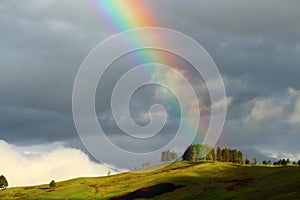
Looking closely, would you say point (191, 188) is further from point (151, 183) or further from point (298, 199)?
point (298, 199)

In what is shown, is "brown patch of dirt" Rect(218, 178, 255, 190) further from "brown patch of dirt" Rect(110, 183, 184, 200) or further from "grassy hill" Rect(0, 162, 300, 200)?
"brown patch of dirt" Rect(110, 183, 184, 200)

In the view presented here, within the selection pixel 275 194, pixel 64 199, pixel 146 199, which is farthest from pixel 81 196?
pixel 275 194

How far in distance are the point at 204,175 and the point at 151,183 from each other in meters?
22.5

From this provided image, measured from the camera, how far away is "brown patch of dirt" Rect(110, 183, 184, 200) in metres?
171

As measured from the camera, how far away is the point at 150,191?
176750 mm

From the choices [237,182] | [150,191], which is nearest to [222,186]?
[237,182]

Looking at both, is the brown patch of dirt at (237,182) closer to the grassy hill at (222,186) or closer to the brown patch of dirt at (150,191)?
the grassy hill at (222,186)

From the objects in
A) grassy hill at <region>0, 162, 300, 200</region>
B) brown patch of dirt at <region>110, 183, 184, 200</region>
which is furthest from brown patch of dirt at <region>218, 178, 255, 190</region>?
brown patch of dirt at <region>110, 183, 184, 200</region>

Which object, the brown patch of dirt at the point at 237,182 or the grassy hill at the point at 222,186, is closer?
the grassy hill at the point at 222,186

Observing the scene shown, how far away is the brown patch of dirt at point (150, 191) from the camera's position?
171212 mm

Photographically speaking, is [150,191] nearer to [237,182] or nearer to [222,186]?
[222,186]

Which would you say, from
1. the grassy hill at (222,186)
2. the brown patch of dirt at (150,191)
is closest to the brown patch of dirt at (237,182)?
the grassy hill at (222,186)

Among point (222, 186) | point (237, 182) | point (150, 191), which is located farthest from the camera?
point (150, 191)

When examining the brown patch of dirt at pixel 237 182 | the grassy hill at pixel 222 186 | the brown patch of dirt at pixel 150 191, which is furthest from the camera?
the brown patch of dirt at pixel 150 191
